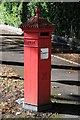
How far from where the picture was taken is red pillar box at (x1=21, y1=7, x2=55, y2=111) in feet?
22.2

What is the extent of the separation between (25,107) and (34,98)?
0.94ft

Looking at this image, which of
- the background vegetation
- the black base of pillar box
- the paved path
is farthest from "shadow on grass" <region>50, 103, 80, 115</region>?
the background vegetation

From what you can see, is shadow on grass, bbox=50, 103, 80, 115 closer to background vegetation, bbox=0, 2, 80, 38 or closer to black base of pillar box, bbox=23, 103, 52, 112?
black base of pillar box, bbox=23, 103, 52, 112

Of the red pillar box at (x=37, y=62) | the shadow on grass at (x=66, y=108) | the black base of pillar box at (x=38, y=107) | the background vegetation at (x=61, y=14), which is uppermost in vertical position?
the background vegetation at (x=61, y=14)

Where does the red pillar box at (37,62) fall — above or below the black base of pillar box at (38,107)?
above

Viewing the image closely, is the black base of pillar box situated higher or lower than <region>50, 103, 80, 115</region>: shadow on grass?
higher

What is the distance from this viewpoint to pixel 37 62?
682 cm

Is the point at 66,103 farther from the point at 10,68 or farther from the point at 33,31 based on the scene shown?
the point at 10,68

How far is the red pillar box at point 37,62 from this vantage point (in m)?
6.77

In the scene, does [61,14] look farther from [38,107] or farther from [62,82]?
[38,107]

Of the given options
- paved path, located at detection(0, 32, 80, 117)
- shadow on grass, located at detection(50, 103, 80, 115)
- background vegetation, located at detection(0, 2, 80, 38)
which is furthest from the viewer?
background vegetation, located at detection(0, 2, 80, 38)

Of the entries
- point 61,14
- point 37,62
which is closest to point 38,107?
point 37,62

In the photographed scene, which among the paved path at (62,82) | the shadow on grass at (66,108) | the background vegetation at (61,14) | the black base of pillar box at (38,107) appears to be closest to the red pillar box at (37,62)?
the black base of pillar box at (38,107)

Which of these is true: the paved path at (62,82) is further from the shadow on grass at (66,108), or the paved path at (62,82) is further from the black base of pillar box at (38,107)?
the black base of pillar box at (38,107)
